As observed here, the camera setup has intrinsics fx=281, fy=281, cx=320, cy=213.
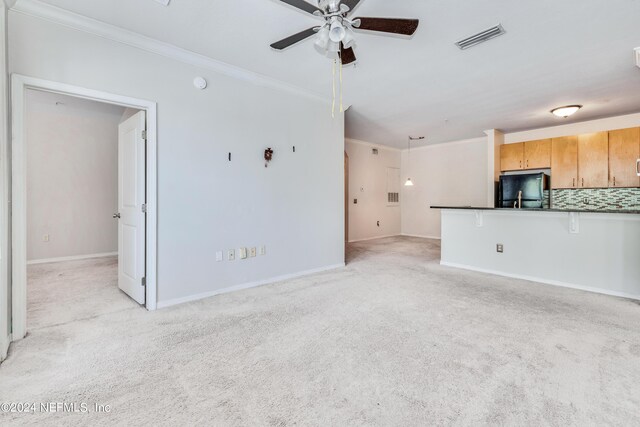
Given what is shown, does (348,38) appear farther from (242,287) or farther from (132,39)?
(242,287)

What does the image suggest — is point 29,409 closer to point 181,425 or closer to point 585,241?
point 181,425

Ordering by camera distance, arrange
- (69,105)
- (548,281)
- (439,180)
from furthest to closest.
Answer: (439,180)
(69,105)
(548,281)

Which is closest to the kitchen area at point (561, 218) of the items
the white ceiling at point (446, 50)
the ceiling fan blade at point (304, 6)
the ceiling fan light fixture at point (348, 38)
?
the white ceiling at point (446, 50)

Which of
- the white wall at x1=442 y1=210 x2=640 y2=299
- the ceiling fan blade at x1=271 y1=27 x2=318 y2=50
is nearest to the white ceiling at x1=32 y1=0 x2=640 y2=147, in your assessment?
the ceiling fan blade at x1=271 y1=27 x2=318 y2=50

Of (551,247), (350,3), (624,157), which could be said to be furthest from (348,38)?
(624,157)

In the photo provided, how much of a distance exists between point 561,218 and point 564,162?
261 centimetres

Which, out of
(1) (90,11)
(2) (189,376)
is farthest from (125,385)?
(1) (90,11)

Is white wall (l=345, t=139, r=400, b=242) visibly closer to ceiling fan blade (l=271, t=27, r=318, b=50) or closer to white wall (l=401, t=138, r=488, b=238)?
white wall (l=401, t=138, r=488, b=238)

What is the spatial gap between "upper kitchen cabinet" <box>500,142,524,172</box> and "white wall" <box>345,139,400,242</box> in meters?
2.93

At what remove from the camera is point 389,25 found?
198 cm

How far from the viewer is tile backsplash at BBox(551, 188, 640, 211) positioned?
16.5 feet

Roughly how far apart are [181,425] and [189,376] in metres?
0.43

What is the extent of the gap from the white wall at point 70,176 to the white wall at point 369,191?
5238 mm

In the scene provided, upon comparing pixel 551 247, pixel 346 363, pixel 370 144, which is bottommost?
pixel 346 363
